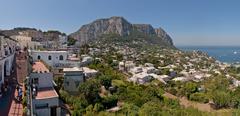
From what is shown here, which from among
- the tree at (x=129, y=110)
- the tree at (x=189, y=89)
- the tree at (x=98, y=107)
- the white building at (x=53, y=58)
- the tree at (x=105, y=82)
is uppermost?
the white building at (x=53, y=58)

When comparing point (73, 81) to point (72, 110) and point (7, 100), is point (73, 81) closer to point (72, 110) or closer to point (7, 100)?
point (72, 110)

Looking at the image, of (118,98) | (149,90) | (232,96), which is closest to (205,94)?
(232,96)

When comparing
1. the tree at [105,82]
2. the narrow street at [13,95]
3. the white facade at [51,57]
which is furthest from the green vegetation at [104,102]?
the white facade at [51,57]

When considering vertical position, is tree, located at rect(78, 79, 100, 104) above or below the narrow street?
below

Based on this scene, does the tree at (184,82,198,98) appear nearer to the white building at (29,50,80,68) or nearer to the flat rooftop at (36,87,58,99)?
the white building at (29,50,80,68)

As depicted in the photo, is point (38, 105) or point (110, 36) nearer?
point (38, 105)

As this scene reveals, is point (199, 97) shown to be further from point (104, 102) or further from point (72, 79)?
point (72, 79)

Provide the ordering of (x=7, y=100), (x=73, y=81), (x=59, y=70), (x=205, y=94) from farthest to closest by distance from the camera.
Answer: (x=205, y=94) → (x=59, y=70) → (x=73, y=81) → (x=7, y=100)

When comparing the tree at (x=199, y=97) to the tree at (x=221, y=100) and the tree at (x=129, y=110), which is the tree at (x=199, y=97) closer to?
the tree at (x=221, y=100)

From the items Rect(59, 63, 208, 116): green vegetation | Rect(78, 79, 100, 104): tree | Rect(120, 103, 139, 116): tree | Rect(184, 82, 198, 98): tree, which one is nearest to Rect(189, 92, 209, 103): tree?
Rect(184, 82, 198, 98): tree

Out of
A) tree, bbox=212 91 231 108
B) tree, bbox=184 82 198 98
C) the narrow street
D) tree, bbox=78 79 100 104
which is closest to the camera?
the narrow street

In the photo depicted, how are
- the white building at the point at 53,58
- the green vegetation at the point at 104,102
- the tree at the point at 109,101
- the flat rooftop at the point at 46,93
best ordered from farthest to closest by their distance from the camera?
1. the white building at the point at 53,58
2. the tree at the point at 109,101
3. the green vegetation at the point at 104,102
4. the flat rooftop at the point at 46,93
